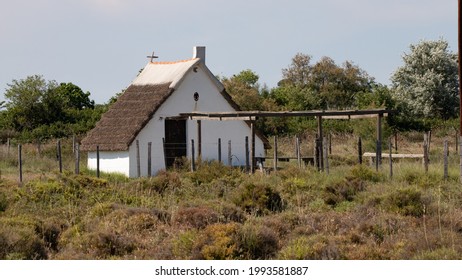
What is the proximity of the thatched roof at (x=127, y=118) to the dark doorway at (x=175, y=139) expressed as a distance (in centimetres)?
102

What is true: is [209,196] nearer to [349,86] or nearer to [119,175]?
[119,175]

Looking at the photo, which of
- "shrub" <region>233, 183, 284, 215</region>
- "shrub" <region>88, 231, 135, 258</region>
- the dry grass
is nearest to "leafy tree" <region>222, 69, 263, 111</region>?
the dry grass

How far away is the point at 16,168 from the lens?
32.7 m

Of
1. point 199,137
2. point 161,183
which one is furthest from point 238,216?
point 199,137

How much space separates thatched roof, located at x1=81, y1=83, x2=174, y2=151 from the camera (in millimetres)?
33219

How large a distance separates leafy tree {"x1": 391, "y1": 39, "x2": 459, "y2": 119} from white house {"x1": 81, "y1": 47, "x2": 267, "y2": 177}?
2514 centimetres

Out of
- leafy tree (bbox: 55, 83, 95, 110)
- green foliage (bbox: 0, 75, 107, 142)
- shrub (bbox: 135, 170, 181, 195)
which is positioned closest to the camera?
shrub (bbox: 135, 170, 181, 195)

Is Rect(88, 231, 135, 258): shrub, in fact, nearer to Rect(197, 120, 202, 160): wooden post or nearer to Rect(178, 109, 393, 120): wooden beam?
Rect(178, 109, 393, 120): wooden beam

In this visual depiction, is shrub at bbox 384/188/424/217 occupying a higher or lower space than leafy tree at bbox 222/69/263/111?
lower

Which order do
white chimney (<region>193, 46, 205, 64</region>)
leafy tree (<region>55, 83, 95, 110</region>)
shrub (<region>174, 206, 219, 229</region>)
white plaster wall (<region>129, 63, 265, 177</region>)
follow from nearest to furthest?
shrub (<region>174, 206, 219, 229</region>), white plaster wall (<region>129, 63, 265, 177</region>), white chimney (<region>193, 46, 205, 64</region>), leafy tree (<region>55, 83, 95, 110</region>)

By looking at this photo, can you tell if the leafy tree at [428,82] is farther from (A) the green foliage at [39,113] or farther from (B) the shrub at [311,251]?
(B) the shrub at [311,251]

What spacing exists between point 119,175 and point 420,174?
11076 millimetres

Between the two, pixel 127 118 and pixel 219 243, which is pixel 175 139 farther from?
pixel 219 243

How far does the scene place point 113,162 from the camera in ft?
110
